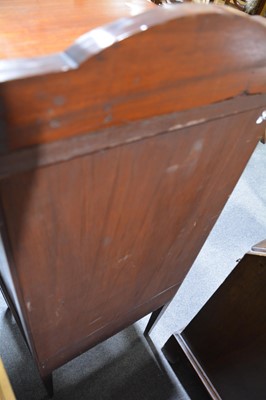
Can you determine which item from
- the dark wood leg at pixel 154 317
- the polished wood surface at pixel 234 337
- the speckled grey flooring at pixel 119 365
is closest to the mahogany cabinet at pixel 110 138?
the polished wood surface at pixel 234 337

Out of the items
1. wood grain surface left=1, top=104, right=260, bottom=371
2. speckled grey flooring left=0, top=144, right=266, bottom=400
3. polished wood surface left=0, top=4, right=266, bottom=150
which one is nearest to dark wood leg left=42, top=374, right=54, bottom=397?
speckled grey flooring left=0, top=144, right=266, bottom=400

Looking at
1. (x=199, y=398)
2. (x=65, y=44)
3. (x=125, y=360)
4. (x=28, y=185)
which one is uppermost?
(x=65, y=44)

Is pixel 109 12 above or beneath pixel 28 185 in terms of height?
above

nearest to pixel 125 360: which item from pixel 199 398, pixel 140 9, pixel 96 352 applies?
pixel 96 352

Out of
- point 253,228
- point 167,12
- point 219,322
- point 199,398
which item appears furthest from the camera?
point 253,228

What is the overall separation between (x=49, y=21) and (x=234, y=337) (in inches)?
33.0

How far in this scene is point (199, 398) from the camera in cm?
97

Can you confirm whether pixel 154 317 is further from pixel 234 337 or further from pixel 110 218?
pixel 110 218

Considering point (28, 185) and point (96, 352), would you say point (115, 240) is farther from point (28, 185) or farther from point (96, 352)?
point (96, 352)

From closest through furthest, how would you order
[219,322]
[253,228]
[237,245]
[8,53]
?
[8,53]
[219,322]
[237,245]
[253,228]

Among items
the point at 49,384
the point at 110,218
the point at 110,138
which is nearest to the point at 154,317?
the point at 49,384

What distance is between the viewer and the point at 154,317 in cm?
98

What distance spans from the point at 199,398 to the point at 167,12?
3.69 feet

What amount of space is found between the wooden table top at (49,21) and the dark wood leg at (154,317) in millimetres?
733
